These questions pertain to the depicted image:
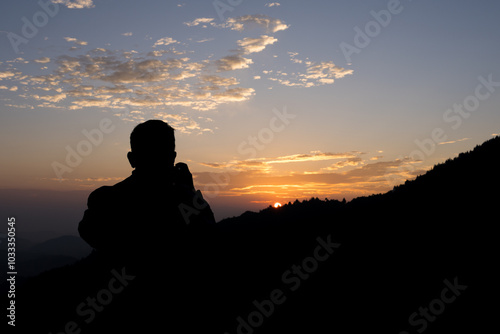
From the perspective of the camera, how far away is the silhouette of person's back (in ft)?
10.8

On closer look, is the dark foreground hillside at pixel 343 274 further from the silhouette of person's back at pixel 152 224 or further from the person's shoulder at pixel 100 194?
the person's shoulder at pixel 100 194

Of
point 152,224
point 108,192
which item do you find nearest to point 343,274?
point 152,224

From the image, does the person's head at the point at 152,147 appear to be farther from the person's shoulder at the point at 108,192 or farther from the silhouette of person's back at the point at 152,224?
the person's shoulder at the point at 108,192

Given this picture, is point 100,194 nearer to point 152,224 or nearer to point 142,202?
point 142,202

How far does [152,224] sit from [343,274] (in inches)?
431

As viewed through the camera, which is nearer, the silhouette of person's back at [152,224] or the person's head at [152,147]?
the silhouette of person's back at [152,224]

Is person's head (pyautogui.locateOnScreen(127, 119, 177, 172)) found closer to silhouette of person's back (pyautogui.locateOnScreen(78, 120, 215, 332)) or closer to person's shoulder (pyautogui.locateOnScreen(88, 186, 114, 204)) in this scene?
silhouette of person's back (pyautogui.locateOnScreen(78, 120, 215, 332))

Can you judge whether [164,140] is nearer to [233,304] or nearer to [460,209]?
[233,304]

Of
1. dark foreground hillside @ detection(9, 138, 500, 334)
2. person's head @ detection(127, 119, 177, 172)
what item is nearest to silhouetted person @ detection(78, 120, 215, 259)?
person's head @ detection(127, 119, 177, 172)

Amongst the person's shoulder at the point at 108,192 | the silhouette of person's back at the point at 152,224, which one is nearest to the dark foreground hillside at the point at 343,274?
the silhouette of person's back at the point at 152,224

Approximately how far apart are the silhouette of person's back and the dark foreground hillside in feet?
0.05

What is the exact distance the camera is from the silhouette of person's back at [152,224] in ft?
10.8

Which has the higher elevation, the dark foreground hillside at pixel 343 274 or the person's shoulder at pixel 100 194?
the person's shoulder at pixel 100 194

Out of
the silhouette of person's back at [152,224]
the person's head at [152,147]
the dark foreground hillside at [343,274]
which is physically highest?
the person's head at [152,147]
